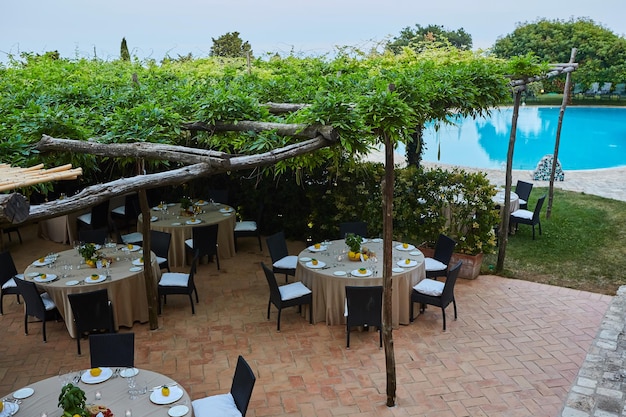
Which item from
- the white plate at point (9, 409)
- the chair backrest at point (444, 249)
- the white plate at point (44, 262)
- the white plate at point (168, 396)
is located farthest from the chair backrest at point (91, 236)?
the chair backrest at point (444, 249)

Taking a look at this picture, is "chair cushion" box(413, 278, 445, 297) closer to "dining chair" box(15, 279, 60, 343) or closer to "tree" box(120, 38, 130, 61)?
"dining chair" box(15, 279, 60, 343)

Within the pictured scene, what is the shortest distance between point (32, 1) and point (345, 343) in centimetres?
4192

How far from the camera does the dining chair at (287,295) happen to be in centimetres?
720

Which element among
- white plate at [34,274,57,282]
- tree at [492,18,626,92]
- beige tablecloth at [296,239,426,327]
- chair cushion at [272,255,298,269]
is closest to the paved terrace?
beige tablecloth at [296,239,426,327]

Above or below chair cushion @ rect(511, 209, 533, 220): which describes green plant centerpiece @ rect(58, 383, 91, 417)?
above

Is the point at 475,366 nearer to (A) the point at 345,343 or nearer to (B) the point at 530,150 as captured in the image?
(A) the point at 345,343

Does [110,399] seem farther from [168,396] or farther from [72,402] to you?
[72,402]

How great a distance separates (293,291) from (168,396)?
3.08 m

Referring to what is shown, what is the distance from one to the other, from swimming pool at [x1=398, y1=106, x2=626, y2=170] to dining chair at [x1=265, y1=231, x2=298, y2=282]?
1275cm

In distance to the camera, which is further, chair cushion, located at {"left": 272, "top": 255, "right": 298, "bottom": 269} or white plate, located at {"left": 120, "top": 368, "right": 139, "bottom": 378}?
chair cushion, located at {"left": 272, "top": 255, "right": 298, "bottom": 269}

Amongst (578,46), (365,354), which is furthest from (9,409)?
(578,46)

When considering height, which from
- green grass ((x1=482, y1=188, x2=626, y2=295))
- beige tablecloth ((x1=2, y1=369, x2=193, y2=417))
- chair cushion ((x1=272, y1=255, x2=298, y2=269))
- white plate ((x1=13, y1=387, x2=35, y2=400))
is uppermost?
white plate ((x1=13, y1=387, x2=35, y2=400))

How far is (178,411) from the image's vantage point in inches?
174

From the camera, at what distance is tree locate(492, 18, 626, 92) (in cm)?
3444
